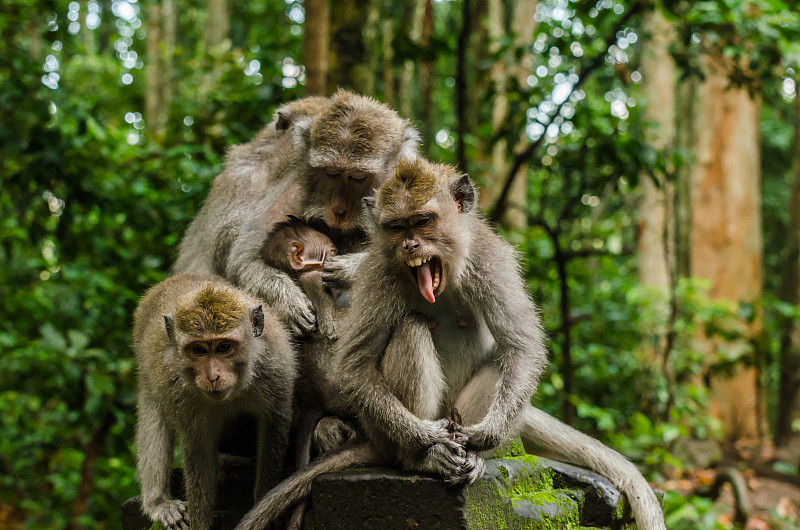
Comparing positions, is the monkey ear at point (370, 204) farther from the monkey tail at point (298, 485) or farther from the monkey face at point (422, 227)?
the monkey tail at point (298, 485)

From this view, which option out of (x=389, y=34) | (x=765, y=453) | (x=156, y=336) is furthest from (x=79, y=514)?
(x=765, y=453)

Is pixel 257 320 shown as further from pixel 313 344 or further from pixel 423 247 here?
pixel 423 247

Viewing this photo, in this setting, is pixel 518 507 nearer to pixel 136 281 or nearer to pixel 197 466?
pixel 197 466

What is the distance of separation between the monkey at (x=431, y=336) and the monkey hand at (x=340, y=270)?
0.24 metres

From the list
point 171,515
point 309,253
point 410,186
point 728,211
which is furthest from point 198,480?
point 728,211

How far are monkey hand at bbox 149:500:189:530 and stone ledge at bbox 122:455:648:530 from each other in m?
0.17

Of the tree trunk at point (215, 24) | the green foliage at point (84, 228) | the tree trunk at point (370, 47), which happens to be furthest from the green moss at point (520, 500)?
the tree trunk at point (215, 24)

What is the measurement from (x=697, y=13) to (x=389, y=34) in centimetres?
709

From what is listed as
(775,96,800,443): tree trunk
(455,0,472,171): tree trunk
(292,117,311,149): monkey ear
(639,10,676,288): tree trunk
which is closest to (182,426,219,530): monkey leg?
(292,117,311,149): monkey ear

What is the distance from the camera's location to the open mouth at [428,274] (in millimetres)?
3395

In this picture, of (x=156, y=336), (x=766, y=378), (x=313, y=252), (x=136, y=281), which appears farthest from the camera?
(x=766, y=378)

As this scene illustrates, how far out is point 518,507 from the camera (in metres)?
3.74

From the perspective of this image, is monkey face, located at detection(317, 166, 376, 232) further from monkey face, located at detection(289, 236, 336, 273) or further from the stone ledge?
the stone ledge

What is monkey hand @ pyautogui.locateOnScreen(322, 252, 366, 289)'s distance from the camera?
4.13 m
